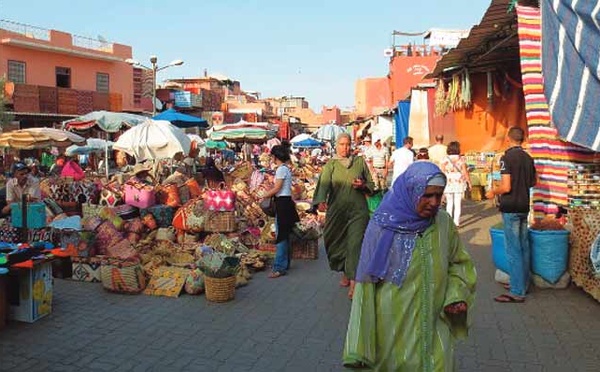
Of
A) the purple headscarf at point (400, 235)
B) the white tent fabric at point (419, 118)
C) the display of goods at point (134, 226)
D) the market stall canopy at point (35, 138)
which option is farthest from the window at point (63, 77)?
the purple headscarf at point (400, 235)

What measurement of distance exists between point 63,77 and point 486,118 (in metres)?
28.7

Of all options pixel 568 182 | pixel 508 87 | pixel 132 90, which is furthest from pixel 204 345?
pixel 132 90

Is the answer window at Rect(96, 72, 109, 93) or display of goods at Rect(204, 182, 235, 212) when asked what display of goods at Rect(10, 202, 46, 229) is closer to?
display of goods at Rect(204, 182, 235, 212)

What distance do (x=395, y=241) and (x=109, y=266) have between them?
15.6 ft

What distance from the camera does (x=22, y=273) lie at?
5.25m

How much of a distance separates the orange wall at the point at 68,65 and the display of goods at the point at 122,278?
27436 mm

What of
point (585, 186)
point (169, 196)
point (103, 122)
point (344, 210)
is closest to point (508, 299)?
point (585, 186)

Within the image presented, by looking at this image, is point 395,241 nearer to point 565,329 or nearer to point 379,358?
point 379,358

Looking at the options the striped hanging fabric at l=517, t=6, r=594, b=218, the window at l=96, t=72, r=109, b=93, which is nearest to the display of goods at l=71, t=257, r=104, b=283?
the striped hanging fabric at l=517, t=6, r=594, b=218

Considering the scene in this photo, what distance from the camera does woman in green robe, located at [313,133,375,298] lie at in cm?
575

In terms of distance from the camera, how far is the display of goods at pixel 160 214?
882 cm

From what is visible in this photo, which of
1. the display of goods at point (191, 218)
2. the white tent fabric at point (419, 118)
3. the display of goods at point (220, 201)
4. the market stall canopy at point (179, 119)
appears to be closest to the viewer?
the display of goods at point (220, 201)

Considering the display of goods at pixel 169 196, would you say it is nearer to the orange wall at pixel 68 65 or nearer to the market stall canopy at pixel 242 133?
the market stall canopy at pixel 242 133

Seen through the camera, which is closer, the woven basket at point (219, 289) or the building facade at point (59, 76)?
the woven basket at point (219, 289)
